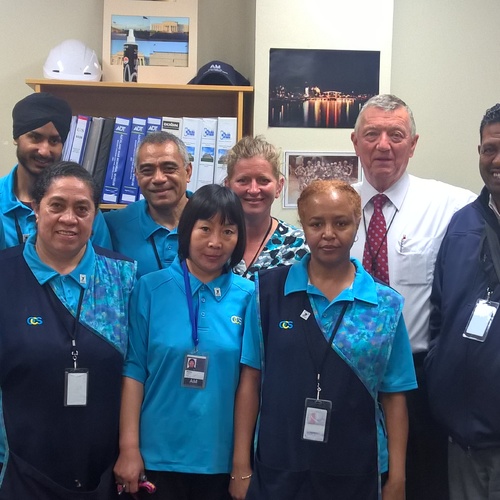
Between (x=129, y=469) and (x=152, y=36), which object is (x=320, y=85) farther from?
(x=129, y=469)

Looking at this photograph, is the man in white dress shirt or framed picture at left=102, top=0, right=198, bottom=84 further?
framed picture at left=102, top=0, right=198, bottom=84

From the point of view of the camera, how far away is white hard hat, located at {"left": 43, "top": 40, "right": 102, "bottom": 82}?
110 inches

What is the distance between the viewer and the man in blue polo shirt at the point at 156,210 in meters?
2.08

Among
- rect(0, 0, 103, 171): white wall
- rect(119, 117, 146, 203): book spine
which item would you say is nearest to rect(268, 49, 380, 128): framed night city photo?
Answer: rect(119, 117, 146, 203): book spine

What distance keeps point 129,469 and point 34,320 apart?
487 millimetres

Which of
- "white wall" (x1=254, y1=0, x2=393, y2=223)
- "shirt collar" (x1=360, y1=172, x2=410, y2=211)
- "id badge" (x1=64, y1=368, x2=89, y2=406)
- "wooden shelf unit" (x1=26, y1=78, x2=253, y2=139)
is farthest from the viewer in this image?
"wooden shelf unit" (x1=26, y1=78, x2=253, y2=139)

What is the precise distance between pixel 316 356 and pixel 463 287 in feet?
1.75

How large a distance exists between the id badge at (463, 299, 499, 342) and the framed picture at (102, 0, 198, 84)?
6.20ft

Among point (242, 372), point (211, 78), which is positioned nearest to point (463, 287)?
point (242, 372)

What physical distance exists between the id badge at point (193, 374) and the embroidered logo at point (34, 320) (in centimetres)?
41

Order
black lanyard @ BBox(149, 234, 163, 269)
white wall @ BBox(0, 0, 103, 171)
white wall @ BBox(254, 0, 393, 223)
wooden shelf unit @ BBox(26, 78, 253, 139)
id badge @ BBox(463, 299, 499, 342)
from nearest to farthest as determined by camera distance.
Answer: id badge @ BBox(463, 299, 499, 342) < black lanyard @ BBox(149, 234, 163, 269) < white wall @ BBox(254, 0, 393, 223) < wooden shelf unit @ BBox(26, 78, 253, 139) < white wall @ BBox(0, 0, 103, 171)

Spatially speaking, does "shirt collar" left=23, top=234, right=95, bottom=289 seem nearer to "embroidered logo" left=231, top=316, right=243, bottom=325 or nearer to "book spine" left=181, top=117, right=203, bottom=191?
"embroidered logo" left=231, top=316, right=243, bottom=325

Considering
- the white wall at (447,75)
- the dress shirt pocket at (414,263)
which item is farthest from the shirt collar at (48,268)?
the white wall at (447,75)

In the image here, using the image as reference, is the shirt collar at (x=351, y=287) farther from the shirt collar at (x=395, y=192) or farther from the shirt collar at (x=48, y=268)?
the shirt collar at (x=48, y=268)
